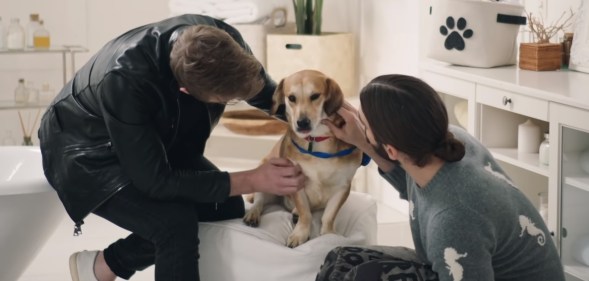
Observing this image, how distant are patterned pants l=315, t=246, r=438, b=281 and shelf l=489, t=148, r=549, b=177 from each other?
2.80ft

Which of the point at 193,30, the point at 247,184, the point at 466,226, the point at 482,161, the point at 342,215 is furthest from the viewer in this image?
the point at 342,215

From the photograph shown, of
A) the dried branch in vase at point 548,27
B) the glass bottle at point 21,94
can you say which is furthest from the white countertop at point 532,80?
the glass bottle at point 21,94

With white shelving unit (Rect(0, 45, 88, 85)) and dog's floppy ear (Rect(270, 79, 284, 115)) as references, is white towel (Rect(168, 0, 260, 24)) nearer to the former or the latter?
white shelving unit (Rect(0, 45, 88, 85))

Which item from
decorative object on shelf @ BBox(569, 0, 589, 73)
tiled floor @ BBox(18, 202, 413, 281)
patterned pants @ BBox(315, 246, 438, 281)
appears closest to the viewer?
patterned pants @ BBox(315, 246, 438, 281)

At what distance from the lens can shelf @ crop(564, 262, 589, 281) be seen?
110 inches

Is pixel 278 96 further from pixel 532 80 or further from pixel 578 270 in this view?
pixel 578 270

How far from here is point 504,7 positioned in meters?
3.36

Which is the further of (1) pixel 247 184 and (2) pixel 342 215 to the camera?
(2) pixel 342 215

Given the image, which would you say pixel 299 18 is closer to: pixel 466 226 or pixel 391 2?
pixel 391 2

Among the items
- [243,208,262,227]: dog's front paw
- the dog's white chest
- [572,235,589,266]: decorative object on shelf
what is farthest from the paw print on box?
[243,208,262,227]: dog's front paw

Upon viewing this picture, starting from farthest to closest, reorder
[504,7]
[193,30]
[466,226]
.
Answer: [504,7]
[193,30]
[466,226]

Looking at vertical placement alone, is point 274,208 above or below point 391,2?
below

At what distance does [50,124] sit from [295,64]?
220 centimetres

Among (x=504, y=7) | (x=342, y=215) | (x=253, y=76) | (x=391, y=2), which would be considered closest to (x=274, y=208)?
(x=342, y=215)
